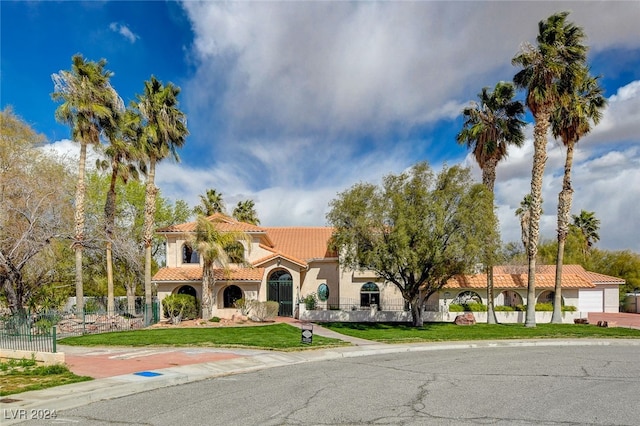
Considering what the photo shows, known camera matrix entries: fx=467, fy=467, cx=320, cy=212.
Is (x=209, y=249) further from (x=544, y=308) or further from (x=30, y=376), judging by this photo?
(x=544, y=308)

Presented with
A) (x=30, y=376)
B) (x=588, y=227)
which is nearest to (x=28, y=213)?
(x=30, y=376)

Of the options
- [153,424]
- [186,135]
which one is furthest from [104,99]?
[153,424]

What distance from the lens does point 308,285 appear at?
3778 cm

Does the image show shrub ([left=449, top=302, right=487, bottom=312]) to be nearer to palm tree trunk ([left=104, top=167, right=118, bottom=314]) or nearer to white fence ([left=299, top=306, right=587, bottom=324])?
white fence ([left=299, top=306, right=587, bottom=324])

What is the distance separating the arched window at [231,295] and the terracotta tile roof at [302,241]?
816 centimetres

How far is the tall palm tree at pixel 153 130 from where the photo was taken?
3017 cm

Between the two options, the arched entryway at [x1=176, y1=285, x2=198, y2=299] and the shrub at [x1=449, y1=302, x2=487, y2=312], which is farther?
the shrub at [x1=449, y1=302, x2=487, y2=312]

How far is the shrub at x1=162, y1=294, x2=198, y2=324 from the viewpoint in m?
29.8

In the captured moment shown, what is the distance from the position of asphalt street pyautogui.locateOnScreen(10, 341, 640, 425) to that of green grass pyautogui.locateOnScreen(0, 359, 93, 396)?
237cm

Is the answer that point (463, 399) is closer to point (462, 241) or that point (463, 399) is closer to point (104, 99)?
point (462, 241)

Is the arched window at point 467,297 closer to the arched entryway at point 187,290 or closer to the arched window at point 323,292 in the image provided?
the arched window at point 323,292

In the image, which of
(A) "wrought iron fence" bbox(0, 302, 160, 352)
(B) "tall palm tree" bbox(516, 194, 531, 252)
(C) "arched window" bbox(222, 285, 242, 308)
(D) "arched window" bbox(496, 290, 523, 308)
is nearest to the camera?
(A) "wrought iron fence" bbox(0, 302, 160, 352)

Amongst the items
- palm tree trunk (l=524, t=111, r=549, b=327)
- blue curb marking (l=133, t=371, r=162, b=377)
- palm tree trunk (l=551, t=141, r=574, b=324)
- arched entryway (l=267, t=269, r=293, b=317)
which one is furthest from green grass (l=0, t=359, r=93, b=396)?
palm tree trunk (l=551, t=141, r=574, b=324)

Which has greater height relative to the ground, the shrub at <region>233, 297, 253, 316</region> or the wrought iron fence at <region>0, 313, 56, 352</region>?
the wrought iron fence at <region>0, 313, 56, 352</region>
